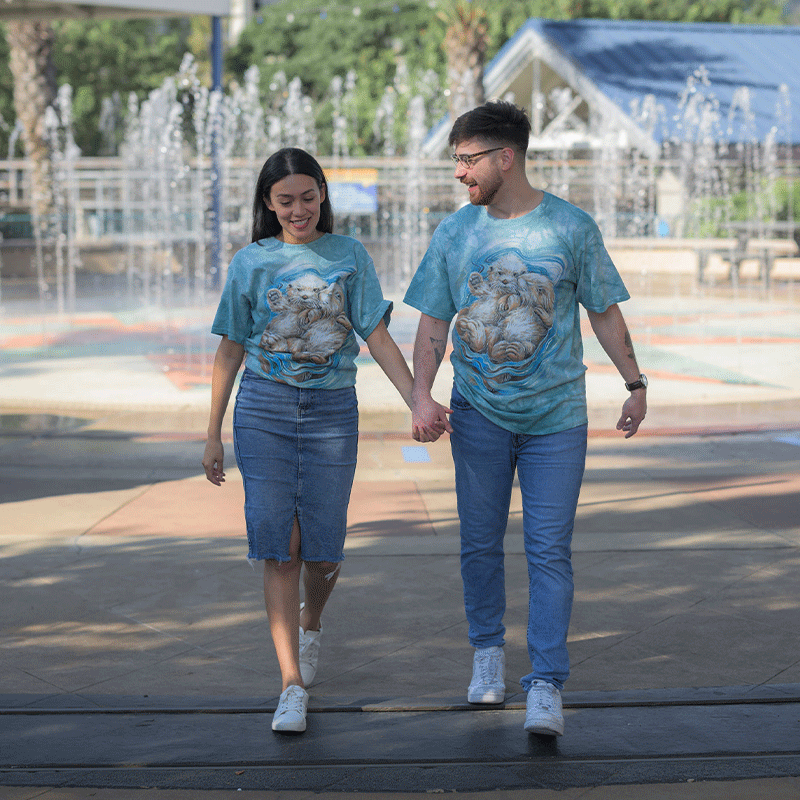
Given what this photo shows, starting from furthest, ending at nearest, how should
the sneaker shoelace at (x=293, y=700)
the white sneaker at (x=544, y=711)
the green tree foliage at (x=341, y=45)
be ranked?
the green tree foliage at (x=341, y=45) → the sneaker shoelace at (x=293, y=700) → the white sneaker at (x=544, y=711)

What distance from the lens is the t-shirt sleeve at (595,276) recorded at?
11.9ft

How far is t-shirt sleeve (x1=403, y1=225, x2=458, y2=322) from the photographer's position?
372cm

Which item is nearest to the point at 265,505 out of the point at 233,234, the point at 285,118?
the point at 233,234

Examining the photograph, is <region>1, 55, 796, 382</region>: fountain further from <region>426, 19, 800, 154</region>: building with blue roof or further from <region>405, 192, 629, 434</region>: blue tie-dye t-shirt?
<region>405, 192, 629, 434</region>: blue tie-dye t-shirt

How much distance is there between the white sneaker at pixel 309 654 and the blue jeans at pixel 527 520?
1.74 feet

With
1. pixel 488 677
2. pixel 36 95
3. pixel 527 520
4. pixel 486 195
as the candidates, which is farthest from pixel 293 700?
pixel 36 95

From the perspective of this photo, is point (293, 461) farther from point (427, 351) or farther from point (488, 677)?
point (488, 677)

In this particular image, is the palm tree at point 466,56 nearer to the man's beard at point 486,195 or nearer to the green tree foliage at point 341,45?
the man's beard at point 486,195

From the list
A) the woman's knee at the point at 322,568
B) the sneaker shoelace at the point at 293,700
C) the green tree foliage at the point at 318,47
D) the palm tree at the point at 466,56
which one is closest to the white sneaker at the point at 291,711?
the sneaker shoelace at the point at 293,700

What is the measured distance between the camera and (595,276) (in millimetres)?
3646

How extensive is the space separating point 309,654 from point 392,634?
552 mm

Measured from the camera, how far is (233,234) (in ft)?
101

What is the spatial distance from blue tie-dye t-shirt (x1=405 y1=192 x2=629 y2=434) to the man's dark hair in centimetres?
21

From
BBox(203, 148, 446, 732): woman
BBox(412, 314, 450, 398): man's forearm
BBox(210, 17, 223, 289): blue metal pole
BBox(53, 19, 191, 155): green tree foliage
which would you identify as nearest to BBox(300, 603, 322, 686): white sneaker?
BBox(203, 148, 446, 732): woman
